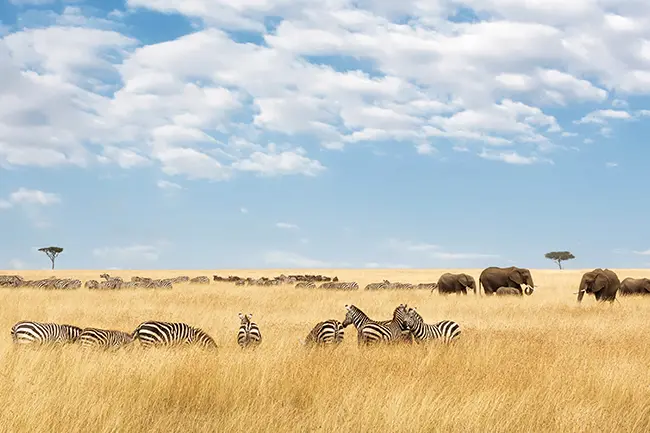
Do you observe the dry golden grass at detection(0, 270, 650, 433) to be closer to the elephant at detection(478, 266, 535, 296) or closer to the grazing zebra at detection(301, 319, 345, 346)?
the grazing zebra at detection(301, 319, 345, 346)

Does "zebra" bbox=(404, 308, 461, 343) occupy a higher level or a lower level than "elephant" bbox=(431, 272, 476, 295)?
lower

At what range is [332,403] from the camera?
8.08 m

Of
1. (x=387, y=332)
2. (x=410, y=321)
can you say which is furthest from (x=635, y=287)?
(x=387, y=332)

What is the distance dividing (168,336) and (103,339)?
3.95 feet

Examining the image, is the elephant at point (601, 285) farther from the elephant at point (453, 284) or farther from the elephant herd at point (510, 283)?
the elephant at point (453, 284)

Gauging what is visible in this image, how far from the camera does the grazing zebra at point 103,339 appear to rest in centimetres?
1206

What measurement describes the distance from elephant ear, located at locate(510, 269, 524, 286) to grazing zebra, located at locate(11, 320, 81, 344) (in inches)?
1303

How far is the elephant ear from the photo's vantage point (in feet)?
135

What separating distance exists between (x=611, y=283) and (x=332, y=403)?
27.9 m

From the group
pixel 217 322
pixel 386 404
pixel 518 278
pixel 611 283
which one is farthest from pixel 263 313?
pixel 518 278

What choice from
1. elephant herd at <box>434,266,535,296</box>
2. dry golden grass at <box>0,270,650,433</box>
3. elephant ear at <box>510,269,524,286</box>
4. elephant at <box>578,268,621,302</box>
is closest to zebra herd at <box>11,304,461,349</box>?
dry golden grass at <box>0,270,650,433</box>

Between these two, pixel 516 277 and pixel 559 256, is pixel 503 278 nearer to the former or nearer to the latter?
pixel 516 277

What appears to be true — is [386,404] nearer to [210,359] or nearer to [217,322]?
[210,359]

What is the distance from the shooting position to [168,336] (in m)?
12.6
